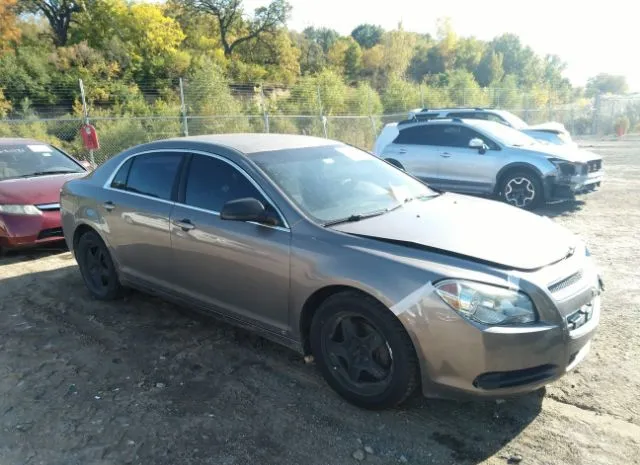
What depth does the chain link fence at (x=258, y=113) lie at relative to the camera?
16.8 metres

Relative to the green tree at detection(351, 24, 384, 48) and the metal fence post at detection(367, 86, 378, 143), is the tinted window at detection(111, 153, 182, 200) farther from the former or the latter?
the green tree at detection(351, 24, 384, 48)

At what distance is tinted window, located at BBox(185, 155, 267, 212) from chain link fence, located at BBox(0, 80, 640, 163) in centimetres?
992

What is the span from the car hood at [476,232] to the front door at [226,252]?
549 mm

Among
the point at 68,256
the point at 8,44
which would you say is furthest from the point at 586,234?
the point at 8,44

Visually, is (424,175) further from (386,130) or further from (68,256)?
(68,256)

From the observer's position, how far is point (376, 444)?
2.72 metres

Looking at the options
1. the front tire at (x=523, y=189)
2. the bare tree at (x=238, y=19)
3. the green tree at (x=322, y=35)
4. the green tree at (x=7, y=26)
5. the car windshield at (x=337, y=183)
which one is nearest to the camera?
the car windshield at (x=337, y=183)

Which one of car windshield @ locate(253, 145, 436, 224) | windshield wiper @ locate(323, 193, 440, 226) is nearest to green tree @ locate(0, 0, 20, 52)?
car windshield @ locate(253, 145, 436, 224)

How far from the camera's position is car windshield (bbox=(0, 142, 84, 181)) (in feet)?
23.4

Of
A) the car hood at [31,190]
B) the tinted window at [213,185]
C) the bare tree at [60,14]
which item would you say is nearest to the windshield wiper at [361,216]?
the tinted window at [213,185]

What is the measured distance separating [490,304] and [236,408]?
1.67m

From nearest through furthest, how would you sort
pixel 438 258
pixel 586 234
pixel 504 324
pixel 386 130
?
pixel 504 324 < pixel 438 258 < pixel 586 234 < pixel 386 130

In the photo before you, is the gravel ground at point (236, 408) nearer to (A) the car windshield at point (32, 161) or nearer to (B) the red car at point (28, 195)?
(B) the red car at point (28, 195)

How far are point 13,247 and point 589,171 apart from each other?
9.29 meters
